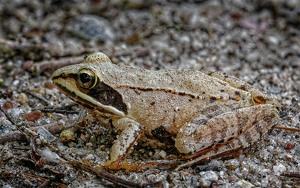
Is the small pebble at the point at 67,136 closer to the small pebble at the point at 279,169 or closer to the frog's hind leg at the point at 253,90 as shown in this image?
the frog's hind leg at the point at 253,90

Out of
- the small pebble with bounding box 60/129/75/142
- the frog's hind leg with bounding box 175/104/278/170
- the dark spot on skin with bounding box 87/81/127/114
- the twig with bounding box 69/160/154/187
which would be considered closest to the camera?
the twig with bounding box 69/160/154/187

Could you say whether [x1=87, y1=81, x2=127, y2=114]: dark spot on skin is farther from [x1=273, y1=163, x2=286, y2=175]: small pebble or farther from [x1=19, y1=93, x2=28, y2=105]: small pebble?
[x1=273, y1=163, x2=286, y2=175]: small pebble

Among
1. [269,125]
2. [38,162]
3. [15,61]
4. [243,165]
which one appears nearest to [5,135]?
[38,162]

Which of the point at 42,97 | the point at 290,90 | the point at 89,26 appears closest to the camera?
the point at 42,97

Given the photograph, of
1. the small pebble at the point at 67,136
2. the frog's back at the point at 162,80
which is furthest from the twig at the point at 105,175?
the frog's back at the point at 162,80

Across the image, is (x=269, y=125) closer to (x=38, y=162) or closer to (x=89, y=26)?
(x=38, y=162)

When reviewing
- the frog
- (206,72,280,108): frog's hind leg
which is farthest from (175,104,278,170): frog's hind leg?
(206,72,280,108): frog's hind leg

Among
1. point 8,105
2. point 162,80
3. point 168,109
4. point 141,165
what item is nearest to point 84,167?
point 141,165
